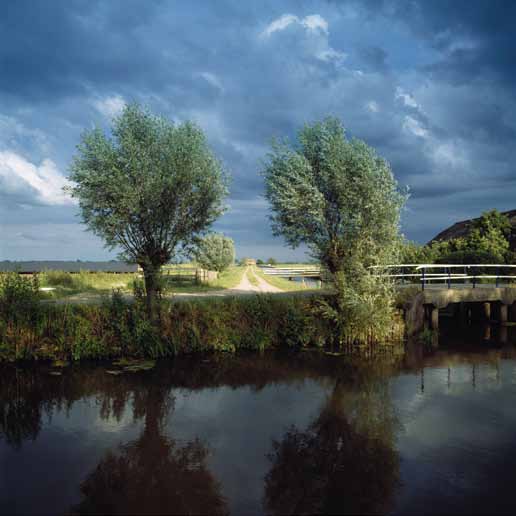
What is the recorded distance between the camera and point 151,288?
16375 mm

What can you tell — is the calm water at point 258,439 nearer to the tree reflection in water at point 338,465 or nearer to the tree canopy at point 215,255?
the tree reflection in water at point 338,465

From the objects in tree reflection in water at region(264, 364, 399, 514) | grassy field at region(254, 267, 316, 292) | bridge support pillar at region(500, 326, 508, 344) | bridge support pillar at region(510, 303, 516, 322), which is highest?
grassy field at region(254, 267, 316, 292)

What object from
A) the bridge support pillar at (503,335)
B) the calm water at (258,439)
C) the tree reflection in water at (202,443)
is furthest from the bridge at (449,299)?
the tree reflection in water at (202,443)

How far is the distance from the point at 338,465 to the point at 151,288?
35.4ft

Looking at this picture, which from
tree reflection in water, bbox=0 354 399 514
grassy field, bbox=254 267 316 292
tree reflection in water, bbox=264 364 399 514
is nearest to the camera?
tree reflection in water, bbox=264 364 399 514

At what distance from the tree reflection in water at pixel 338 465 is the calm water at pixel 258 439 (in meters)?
0.03

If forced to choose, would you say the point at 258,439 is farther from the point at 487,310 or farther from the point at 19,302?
the point at 487,310

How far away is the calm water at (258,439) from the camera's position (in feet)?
21.9

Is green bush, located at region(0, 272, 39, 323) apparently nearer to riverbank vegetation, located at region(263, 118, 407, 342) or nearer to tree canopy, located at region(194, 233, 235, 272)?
riverbank vegetation, located at region(263, 118, 407, 342)

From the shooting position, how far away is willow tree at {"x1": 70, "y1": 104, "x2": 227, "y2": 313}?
1652 cm

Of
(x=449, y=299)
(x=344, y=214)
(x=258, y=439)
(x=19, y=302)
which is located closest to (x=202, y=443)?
(x=258, y=439)

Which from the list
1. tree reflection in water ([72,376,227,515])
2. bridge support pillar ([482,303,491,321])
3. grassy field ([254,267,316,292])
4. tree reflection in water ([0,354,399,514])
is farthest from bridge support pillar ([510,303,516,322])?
tree reflection in water ([72,376,227,515])

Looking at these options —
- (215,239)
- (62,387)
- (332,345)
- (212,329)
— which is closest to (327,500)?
(62,387)

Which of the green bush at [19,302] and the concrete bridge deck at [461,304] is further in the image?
the concrete bridge deck at [461,304]
